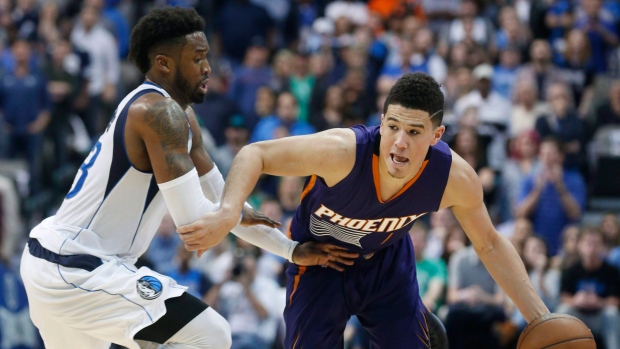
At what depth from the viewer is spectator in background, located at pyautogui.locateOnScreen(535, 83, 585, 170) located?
12297 mm

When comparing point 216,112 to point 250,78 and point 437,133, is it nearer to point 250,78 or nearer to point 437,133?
point 250,78

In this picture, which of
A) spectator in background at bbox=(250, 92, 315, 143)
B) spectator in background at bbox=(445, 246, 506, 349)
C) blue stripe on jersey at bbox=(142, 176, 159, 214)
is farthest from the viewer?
spectator in background at bbox=(250, 92, 315, 143)

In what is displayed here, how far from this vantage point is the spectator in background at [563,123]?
40.3 ft

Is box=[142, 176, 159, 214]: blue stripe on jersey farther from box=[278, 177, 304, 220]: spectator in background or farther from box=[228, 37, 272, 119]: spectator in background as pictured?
box=[228, 37, 272, 119]: spectator in background

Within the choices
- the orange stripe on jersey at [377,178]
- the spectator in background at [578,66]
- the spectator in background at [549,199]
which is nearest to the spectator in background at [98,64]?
the spectator in background at [549,199]

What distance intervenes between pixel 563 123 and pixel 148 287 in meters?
8.43

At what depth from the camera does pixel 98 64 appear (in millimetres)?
14617

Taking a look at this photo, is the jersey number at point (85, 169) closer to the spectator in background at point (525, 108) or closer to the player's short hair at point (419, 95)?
the player's short hair at point (419, 95)

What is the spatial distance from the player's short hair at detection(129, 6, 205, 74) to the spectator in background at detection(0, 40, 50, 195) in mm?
Result: 8449

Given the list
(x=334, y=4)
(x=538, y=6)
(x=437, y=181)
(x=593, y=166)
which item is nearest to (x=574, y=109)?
(x=593, y=166)

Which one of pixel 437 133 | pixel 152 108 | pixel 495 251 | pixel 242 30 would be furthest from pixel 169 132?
pixel 242 30

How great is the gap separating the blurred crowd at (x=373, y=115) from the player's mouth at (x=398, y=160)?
14.6ft

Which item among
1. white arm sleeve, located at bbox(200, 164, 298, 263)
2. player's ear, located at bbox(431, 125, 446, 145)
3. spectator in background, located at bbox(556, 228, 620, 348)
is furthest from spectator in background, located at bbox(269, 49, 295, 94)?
player's ear, located at bbox(431, 125, 446, 145)

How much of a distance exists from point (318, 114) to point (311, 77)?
1208 millimetres
